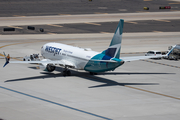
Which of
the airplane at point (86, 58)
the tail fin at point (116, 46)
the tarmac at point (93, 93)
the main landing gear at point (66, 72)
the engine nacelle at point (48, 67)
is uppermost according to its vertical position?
the tail fin at point (116, 46)

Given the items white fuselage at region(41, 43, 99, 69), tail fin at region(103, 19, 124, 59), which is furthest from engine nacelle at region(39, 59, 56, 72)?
tail fin at region(103, 19, 124, 59)

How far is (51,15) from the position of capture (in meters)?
154

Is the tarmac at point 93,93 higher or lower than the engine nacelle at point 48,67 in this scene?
lower

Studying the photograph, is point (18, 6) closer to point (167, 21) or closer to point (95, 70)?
point (167, 21)

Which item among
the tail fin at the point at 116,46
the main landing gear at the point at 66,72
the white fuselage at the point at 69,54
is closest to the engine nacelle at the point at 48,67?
the white fuselage at the point at 69,54

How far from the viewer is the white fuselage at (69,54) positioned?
62406mm

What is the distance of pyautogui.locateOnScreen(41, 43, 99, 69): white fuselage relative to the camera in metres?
62.4

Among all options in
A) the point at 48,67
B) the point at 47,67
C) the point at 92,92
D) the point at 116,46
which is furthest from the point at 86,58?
the point at 92,92

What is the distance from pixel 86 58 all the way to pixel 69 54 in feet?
16.7

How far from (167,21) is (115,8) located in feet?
118

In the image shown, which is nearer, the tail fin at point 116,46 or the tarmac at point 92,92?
the tarmac at point 92,92

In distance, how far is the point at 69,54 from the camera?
6575 cm

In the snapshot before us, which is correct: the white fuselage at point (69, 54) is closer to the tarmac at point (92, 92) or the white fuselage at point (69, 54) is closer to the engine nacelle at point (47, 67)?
the engine nacelle at point (47, 67)

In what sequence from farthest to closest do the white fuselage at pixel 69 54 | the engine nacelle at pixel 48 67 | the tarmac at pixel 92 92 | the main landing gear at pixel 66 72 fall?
1. the engine nacelle at pixel 48 67
2. the main landing gear at pixel 66 72
3. the white fuselage at pixel 69 54
4. the tarmac at pixel 92 92
